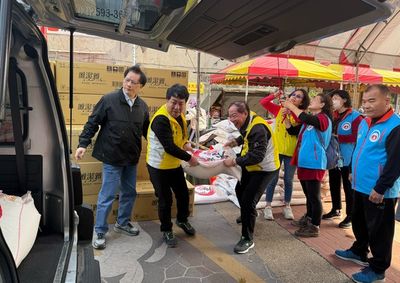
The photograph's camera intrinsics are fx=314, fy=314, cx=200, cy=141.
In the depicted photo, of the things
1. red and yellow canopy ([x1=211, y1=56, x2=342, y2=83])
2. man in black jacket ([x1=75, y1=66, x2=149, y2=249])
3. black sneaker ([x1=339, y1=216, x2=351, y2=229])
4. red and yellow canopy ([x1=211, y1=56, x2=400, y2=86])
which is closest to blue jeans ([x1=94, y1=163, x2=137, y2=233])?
man in black jacket ([x1=75, y1=66, x2=149, y2=249])

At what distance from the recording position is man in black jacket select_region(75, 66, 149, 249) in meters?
3.31

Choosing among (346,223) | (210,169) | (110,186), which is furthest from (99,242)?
(346,223)

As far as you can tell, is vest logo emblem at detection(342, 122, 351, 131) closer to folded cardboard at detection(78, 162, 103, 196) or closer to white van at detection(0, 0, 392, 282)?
white van at detection(0, 0, 392, 282)

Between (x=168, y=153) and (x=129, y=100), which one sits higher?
(x=129, y=100)

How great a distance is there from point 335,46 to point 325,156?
606 cm

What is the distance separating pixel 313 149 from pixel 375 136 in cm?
90

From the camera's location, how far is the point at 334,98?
13.3 ft

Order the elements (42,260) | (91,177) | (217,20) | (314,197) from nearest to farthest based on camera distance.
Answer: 1. (42,260)
2. (217,20)
3. (314,197)
4. (91,177)

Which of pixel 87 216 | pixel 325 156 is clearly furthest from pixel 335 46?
pixel 87 216

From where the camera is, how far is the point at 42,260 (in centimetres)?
173

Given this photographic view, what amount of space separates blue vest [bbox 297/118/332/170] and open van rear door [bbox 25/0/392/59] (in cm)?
155

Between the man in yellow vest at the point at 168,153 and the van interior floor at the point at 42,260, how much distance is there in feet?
4.79

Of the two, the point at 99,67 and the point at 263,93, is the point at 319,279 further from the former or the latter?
the point at 263,93

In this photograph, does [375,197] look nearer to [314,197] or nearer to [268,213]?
[314,197]
